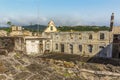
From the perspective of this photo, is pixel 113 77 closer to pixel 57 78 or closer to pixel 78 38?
pixel 57 78

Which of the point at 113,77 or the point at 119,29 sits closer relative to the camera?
the point at 113,77

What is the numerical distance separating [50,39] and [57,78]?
37762 mm

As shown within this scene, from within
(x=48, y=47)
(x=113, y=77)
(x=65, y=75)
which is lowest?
(x=48, y=47)

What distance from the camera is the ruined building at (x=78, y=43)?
36594 mm

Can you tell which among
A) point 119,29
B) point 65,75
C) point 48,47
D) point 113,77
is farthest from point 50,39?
point 65,75

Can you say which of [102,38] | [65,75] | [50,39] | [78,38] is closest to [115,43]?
[102,38]

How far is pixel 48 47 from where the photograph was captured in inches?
1679

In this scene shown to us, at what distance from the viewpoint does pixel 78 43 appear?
3966cm

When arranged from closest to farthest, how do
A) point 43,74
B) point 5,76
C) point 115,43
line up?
point 5,76
point 43,74
point 115,43

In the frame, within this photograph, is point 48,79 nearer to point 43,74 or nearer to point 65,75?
point 43,74

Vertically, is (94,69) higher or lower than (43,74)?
lower

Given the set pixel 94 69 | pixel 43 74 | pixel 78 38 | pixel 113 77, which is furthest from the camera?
pixel 78 38

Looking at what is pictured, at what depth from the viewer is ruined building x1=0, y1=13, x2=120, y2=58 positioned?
36594mm

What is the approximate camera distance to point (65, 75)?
5.56 metres
